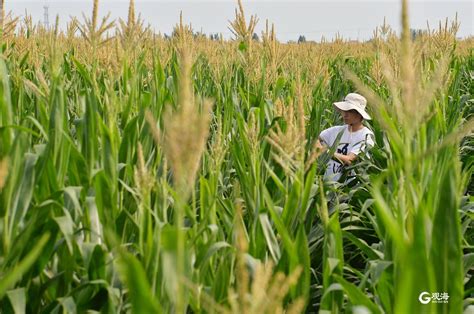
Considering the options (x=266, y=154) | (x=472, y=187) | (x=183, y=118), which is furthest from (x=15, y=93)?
(x=472, y=187)

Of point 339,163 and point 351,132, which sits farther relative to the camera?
point 351,132

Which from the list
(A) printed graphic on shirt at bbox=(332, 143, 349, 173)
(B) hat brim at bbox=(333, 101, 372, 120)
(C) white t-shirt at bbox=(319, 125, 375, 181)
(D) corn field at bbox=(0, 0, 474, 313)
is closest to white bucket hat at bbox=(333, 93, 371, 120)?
(B) hat brim at bbox=(333, 101, 372, 120)

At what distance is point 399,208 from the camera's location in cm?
177

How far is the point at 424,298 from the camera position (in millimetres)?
1382

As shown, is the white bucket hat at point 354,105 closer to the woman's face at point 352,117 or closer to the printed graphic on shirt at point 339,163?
the woman's face at point 352,117

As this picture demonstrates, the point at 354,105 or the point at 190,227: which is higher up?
the point at 354,105

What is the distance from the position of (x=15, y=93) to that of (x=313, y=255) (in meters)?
1.57

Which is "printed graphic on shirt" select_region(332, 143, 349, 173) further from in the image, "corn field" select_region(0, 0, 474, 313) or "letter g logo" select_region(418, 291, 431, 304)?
"letter g logo" select_region(418, 291, 431, 304)

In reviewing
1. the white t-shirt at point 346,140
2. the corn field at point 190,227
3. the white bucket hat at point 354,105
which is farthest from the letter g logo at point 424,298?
the white bucket hat at point 354,105

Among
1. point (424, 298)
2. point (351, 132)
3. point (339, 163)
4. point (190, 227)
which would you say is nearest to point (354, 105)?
point (351, 132)

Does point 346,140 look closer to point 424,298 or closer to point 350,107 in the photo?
point 350,107

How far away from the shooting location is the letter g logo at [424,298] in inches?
51.0

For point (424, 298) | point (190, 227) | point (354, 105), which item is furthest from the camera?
point (354, 105)

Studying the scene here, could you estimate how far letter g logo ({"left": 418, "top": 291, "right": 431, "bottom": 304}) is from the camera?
129 centimetres
